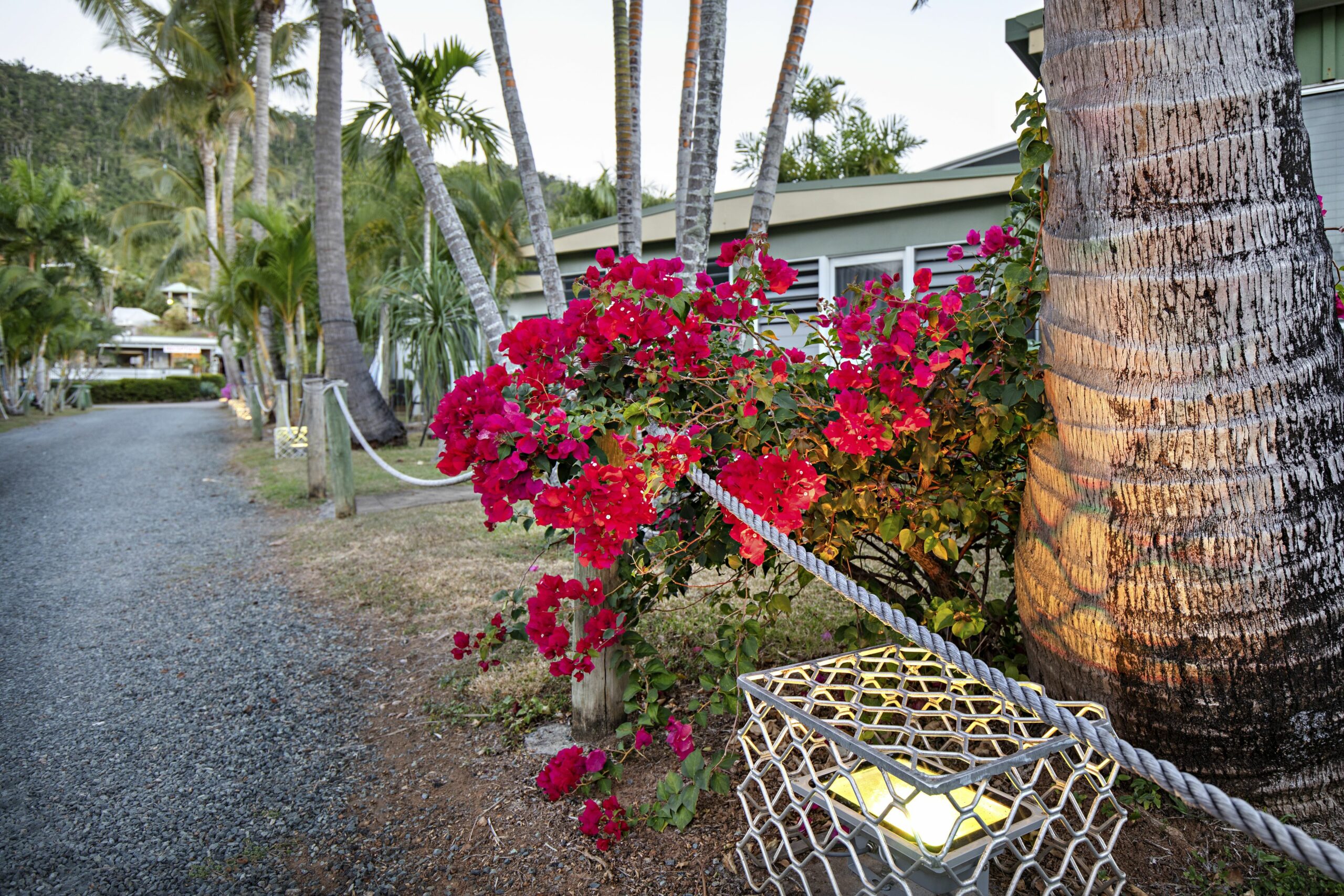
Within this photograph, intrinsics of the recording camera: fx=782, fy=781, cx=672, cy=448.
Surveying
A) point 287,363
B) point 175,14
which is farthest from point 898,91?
point 175,14

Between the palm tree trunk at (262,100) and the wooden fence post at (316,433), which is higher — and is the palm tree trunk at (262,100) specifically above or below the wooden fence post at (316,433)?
above

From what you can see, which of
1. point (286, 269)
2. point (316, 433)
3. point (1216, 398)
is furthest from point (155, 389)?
point (1216, 398)

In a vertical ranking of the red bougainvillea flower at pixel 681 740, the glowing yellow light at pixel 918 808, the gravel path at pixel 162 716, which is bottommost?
the gravel path at pixel 162 716

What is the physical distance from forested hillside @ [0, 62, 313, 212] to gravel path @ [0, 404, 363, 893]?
55.5 metres

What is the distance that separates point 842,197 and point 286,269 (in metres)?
8.98

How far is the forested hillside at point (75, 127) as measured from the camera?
178 ft

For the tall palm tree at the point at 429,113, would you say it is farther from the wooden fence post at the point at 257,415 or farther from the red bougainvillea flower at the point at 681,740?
the red bougainvillea flower at the point at 681,740

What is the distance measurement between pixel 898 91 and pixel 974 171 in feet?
34.4

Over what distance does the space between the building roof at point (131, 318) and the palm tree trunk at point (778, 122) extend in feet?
186

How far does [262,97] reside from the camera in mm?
17094

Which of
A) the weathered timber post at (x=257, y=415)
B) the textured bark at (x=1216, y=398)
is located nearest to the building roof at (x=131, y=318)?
the weathered timber post at (x=257, y=415)

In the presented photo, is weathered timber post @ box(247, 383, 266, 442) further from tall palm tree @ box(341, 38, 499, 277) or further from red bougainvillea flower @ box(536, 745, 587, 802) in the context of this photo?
red bougainvillea flower @ box(536, 745, 587, 802)

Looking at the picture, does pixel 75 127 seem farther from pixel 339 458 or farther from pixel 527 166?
pixel 527 166

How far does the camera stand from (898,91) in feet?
57.2
